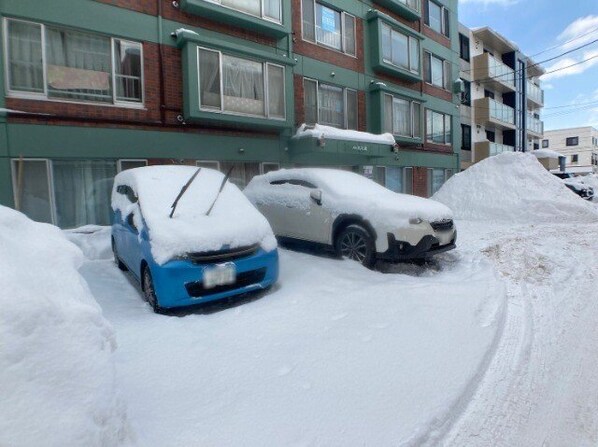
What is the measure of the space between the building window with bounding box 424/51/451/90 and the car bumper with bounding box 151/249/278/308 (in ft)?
54.5

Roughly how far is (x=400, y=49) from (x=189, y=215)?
14.3 metres

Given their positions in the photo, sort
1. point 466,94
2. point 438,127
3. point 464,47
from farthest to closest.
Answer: point 464,47, point 466,94, point 438,127

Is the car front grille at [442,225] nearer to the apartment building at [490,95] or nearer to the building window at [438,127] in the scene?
the building window at [438,127]

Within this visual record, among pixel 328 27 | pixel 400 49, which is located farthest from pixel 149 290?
pixel 400 49

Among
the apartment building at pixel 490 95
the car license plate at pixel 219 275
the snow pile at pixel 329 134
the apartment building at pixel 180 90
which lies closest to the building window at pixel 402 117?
the apartment building at pixel 180 90

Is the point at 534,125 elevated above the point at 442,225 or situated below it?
above

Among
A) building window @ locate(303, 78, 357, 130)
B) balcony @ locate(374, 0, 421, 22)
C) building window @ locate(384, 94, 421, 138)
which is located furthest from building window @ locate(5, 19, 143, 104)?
balcony @ locate(374, 0, 421, 22)

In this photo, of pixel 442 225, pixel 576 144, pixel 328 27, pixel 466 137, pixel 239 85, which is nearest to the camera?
pixel 442 225

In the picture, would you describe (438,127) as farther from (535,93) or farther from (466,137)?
(535,93)

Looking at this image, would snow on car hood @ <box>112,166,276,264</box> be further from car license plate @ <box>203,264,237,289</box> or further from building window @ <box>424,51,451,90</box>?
building window @ <box>424,51,451,90</box>

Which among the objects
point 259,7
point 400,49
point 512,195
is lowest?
point 512,195

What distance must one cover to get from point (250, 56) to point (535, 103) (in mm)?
34844

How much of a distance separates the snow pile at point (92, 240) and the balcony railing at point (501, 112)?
→ 23469mm

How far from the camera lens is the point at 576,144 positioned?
61.3m
